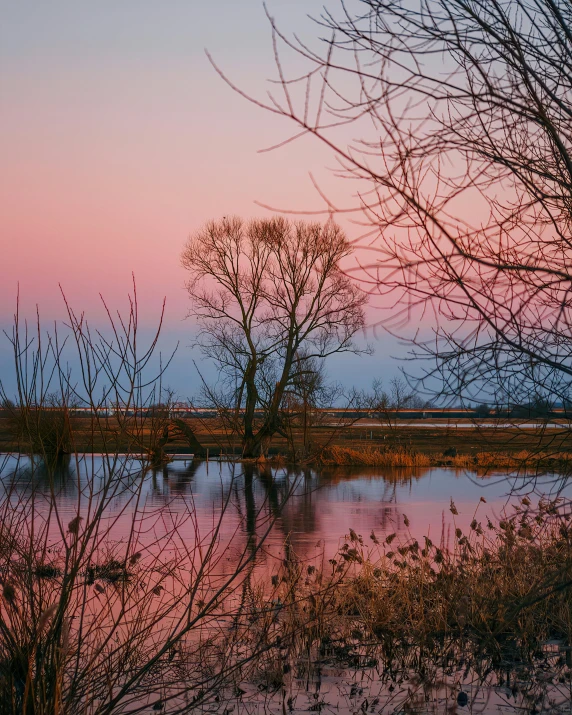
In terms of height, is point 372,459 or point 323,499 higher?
point 372,459

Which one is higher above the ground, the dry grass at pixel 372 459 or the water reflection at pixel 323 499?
the dry grass at pixel 372 459

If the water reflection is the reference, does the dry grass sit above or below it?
above

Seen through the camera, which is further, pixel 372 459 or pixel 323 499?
pixel 372 459

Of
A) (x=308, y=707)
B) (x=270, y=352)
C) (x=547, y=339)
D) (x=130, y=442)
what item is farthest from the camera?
(x=270, y=352)

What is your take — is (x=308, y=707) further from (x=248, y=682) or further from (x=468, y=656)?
(x=468, y=656)

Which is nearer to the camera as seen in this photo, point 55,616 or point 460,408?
point 460,408

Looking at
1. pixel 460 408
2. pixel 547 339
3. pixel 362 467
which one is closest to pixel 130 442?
pixel 460 408

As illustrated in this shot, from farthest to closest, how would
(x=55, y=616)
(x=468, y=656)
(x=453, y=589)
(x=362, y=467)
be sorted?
(x=362, y=467) → (x=453, y=589) → (x=468, y=656) → (x=55, y=616)

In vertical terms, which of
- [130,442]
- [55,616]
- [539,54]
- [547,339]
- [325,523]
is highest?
[539,54]

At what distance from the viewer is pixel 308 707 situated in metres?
6.48

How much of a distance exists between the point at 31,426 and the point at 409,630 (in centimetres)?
471

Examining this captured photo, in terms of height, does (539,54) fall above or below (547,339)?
above

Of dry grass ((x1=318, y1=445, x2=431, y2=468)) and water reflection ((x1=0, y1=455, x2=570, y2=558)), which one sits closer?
water reflection ((x1=0, y1=455, x2=570, y2=558))

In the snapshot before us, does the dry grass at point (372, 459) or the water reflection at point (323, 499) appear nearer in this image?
the water reflection at point (323, 499)
